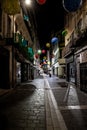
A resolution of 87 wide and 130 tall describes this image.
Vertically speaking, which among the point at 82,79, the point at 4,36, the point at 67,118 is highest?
the point at 4,36

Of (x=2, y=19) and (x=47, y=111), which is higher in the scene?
(x=2, y=19)

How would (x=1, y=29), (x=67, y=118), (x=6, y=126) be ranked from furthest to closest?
(x=1, y=29), (x=67, y=118), (x=6, y=126)

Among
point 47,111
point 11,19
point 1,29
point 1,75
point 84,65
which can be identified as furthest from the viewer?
point 11,19

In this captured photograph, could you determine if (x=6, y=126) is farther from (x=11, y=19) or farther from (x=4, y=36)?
(x=11, y=19)

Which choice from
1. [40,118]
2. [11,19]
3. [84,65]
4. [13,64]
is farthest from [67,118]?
[11,19]

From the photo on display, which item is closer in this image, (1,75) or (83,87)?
(83,87)

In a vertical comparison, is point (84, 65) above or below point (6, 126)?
above

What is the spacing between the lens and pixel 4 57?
18.5m

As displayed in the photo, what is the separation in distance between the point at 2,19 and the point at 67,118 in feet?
41.7

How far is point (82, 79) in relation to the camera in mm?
16594

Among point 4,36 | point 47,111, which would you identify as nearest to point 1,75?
point 4,36

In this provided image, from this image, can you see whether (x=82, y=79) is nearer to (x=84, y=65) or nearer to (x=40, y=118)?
(x=84, y=65)

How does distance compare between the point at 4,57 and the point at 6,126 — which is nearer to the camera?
the point at 6,126

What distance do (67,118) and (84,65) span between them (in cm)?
888
